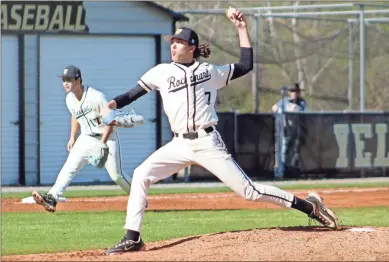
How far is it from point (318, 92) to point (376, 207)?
41.7 feet

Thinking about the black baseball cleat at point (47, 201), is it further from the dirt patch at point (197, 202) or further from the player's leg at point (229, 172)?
the player's leg at point (229, 172)

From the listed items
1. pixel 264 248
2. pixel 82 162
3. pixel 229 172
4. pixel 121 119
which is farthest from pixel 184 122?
pixel 82 162

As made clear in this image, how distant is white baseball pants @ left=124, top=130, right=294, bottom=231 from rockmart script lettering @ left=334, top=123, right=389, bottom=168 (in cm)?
1396

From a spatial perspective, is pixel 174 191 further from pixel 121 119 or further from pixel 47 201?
pixel 121 119

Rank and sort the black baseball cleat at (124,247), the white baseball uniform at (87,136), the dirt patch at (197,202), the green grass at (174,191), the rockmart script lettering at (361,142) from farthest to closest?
the rockmart script lettering at (361,142), the green grass at (174,191), the dirt patch at (197,202), the white baseball uniform at (87,136), the black baseball cleat at (124,247)

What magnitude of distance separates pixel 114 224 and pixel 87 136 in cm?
164

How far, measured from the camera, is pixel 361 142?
23.6 metres

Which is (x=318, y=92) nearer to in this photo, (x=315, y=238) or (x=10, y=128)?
(x=10, y=128)

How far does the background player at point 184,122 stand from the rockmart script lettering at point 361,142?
45.7 feet

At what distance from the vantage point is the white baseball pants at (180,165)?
970 centimetres

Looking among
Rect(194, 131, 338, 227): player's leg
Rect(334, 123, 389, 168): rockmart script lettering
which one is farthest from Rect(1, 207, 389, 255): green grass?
Rect(334, 123, 389, 168): rockmart script lettering

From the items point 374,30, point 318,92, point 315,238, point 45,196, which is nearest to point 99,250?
point 315,238

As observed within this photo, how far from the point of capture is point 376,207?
16.1 metres

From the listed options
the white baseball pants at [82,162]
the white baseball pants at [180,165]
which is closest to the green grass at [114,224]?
the white baseball pants at [82,162]
